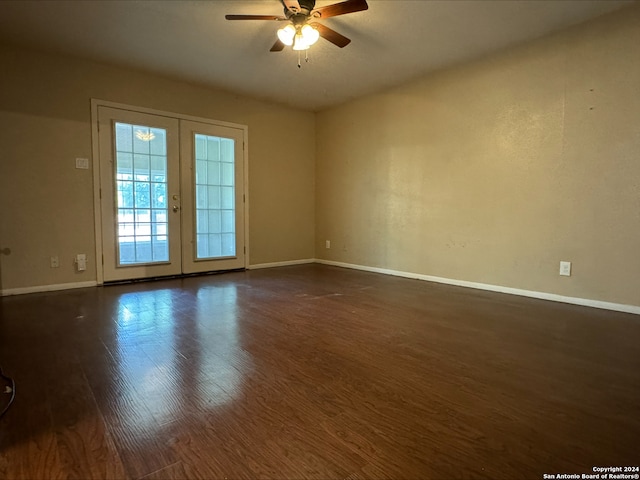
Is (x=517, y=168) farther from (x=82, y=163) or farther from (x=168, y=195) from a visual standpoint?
(x=82, y=163)

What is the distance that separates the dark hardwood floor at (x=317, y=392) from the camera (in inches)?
45.6

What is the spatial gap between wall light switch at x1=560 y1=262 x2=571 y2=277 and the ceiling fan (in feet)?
9.60

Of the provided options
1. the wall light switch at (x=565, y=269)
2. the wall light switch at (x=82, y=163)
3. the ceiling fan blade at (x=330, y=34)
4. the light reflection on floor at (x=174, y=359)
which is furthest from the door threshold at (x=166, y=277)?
the wall light switch at (x=565, y=269)

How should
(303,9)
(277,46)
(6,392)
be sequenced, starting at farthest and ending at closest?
(277,46) → (303,9) → (6,392)

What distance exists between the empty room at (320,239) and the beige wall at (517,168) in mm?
21

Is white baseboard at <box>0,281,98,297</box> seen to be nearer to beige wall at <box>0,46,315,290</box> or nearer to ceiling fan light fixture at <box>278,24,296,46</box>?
beige wall at <box>0,46,315,290</box>

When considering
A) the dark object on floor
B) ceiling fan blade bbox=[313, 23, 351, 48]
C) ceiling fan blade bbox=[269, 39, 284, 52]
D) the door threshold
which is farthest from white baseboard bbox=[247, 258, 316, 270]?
the dark object on floor

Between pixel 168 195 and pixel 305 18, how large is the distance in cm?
279

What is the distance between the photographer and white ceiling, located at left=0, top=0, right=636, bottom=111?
283 cm

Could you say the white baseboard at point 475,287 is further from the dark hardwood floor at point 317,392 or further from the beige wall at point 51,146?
the dark hardwood floor at point 317,392

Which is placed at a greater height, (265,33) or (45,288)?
(265,33)

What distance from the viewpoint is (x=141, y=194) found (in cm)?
425

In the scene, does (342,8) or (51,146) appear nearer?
(342,8)

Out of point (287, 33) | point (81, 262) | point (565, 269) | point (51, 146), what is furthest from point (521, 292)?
point (51, 146)
